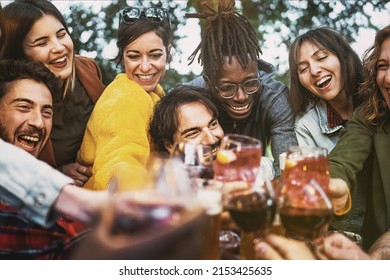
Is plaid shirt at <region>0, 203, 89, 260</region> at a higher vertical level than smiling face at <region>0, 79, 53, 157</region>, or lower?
lower

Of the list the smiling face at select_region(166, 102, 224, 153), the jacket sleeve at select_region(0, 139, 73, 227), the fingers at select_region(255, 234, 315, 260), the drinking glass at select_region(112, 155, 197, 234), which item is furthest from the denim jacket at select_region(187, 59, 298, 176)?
the drinking glass at select_region(112, 155, 197, 234)

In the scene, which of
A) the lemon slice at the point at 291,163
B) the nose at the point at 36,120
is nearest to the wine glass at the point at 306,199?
the lemon slice at the point at 291,163

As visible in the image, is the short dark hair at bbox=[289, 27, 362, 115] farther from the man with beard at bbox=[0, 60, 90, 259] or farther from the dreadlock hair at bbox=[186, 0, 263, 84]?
the man with beard at bbox=[0, 60, 90, 259]

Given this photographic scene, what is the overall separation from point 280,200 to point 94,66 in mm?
1012

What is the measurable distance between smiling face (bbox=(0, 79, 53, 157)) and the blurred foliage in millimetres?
282

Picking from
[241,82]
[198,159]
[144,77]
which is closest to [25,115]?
[144,77]

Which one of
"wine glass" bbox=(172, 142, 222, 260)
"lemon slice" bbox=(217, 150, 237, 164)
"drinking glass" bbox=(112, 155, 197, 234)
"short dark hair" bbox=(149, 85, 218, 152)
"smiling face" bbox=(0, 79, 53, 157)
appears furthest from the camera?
"short dark hair" bbox=(149, 85, 218, 152)

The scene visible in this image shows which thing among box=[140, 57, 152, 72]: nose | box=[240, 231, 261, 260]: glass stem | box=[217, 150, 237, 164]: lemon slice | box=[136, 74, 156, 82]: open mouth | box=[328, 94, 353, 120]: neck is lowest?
box=[240, 231, 261, 260]: glass stem

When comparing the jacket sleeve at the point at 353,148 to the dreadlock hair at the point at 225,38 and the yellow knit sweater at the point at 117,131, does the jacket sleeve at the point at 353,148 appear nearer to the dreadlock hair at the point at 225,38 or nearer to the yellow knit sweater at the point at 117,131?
the dreadlock hair at the point at 225,38

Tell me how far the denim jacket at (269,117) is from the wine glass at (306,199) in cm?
62

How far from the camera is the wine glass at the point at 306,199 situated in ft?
3.63

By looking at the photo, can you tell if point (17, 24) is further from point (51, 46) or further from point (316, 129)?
point (316, 129)

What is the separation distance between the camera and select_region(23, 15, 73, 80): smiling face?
1.78 meters

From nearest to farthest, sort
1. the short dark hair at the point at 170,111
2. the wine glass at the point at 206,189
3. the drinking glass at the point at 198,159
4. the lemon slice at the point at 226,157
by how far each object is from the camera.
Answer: the wine glass at the point at 206,189 < the lemon slice at the point at 226,157 < the drinking glass at the point at 198,159 < the short dark hair at the point at 170,111
